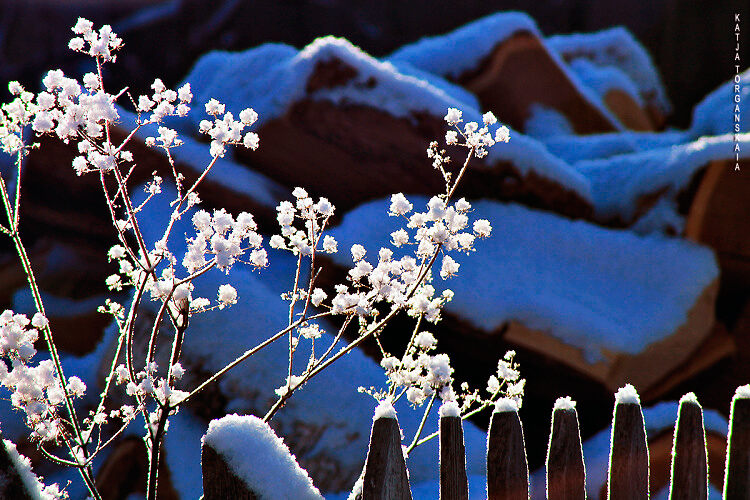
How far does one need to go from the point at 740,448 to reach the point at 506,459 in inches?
20.5

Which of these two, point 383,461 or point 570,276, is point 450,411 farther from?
point 570,276

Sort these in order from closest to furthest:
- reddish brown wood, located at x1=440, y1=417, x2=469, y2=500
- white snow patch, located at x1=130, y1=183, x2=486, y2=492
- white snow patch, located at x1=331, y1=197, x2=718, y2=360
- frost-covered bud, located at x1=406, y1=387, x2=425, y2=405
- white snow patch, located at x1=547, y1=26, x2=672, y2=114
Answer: reddish brown wood, located at x1=440, y1=417, x2=469, y2=500, frost-covered bud, located at x1=406, y1=387, x2=425, y2=405, white snow patch, located at x1=130, y1=183, x2=486, y2=492, white snow patch, located at x1=331, y1=197, x2=718, y2=360, white snow patch, located at x1=547, y1=26, x2=672, y2=114

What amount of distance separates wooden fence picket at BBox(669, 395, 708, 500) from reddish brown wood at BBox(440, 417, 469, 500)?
0.46m

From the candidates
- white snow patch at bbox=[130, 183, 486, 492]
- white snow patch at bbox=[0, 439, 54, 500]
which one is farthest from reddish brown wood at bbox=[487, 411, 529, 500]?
white snow patch at bbox=[130, 183, 486, 492]

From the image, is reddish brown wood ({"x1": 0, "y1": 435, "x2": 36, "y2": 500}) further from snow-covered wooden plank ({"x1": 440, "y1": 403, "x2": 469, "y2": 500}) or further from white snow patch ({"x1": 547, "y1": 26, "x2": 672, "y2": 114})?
white snow patch ({"x1": 547, "y1": 26, "x2": 672, "y2": 114})

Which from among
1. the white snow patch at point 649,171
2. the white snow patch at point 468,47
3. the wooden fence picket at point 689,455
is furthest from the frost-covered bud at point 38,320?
the white snow patch at point 468,47

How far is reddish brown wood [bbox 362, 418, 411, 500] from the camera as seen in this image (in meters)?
1.01

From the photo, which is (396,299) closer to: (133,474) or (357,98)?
(133,474)

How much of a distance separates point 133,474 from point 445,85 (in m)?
3.68

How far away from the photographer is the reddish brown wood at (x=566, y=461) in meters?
1.14

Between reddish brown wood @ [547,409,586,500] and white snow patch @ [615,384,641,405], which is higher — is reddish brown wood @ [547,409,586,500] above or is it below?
below

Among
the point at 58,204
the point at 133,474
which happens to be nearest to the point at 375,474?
the point at 133,474

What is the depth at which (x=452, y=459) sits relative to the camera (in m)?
1.08

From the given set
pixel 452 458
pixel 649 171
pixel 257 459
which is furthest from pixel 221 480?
pixel 649 171
